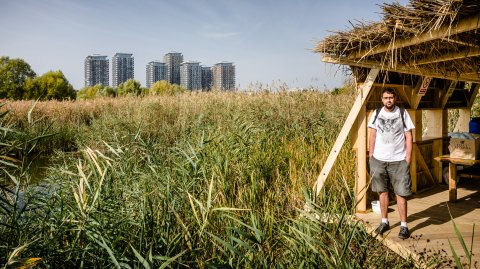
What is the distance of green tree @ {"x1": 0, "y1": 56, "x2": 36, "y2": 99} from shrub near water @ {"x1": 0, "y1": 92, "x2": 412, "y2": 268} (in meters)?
29.4

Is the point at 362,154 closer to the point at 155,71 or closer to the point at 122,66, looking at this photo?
the point at 155,71

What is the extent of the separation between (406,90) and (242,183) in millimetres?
3310

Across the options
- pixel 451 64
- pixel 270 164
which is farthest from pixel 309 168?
pixel 451 64

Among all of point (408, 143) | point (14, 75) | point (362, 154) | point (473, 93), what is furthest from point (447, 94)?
point (14, 75)

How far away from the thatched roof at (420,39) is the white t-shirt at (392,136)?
2.25 feet

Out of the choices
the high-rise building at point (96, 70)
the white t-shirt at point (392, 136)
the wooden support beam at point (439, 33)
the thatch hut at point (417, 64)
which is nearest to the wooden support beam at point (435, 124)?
the thatch hut at point (417, 64)

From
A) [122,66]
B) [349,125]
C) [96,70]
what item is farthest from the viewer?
[122,66]

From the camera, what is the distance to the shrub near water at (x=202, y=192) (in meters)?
2.75

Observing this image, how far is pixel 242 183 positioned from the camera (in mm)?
5277

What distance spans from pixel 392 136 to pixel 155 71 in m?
105

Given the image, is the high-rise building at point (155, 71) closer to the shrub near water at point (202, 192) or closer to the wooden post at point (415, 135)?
the shrub near water at point (202, 192)

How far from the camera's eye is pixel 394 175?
4.51 meters

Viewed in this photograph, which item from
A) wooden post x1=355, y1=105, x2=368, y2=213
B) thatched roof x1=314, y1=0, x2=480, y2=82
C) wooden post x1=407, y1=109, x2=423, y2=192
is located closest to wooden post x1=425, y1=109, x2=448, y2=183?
wooden post x1=407, y1=109, x2=423, y2=192

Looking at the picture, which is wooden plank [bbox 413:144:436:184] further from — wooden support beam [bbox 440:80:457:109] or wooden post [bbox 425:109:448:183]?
wooden support beam [bbox 440:80:457:109]
